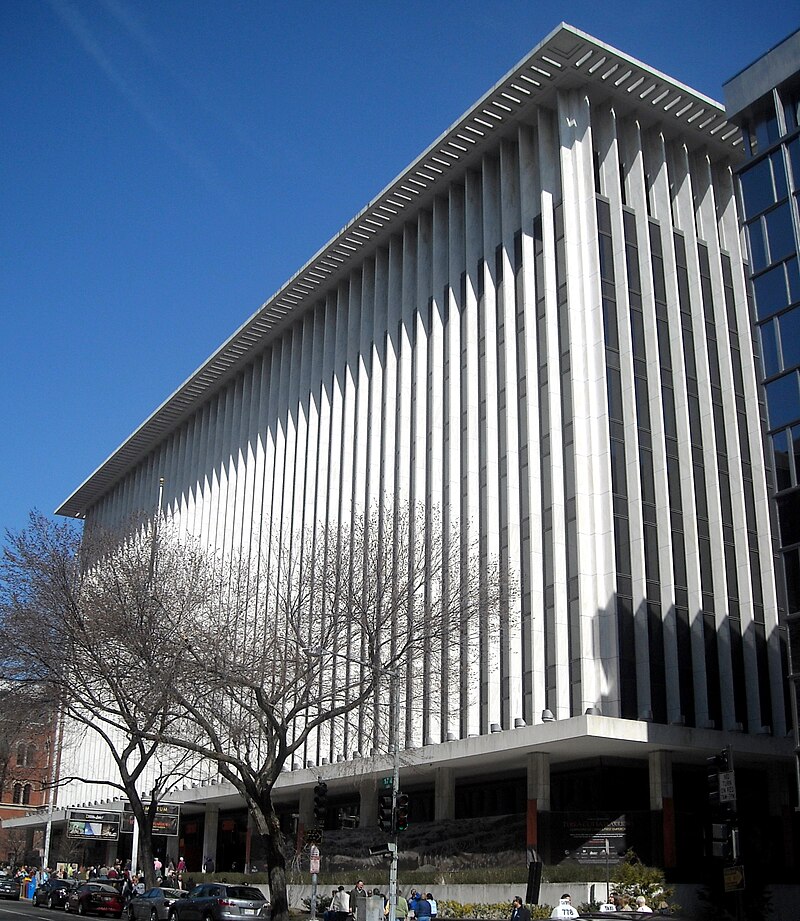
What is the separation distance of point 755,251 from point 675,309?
12355 millimetres

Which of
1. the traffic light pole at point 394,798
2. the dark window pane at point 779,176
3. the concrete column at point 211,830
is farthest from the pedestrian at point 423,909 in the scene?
the concrete column at point 211,830

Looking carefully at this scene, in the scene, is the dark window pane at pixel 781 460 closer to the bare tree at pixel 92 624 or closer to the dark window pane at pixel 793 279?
the dark window pane at pixel 793 279

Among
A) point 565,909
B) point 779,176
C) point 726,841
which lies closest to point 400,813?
point 565,909

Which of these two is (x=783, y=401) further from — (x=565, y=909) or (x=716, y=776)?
(x=565, y=909)

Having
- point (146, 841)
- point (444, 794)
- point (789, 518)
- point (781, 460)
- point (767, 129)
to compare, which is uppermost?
point (767, 129)

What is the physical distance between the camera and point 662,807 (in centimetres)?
3566

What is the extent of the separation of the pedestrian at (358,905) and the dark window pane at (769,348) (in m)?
19.2

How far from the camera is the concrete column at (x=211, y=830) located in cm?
A: 6322

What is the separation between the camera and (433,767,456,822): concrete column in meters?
42.1

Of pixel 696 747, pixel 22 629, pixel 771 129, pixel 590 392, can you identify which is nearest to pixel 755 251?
pixel 771 129

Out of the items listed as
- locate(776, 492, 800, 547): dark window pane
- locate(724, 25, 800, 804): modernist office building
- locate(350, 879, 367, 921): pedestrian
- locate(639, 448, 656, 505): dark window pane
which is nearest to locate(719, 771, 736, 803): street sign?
locate(724, 25, 800, 804): modernist office building

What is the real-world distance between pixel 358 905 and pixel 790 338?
20941 mm

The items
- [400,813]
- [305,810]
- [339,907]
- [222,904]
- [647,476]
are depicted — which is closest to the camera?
[400,813]

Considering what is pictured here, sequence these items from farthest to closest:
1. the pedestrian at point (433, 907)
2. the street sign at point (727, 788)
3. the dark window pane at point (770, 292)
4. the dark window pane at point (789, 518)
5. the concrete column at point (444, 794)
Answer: the concrete column at point (444, 794) → the pedestrian at point (433, 907) → the dark window pane at point (770, 292) → the dark window pane at point (789, 518) → the street sign at point (727, 788)
